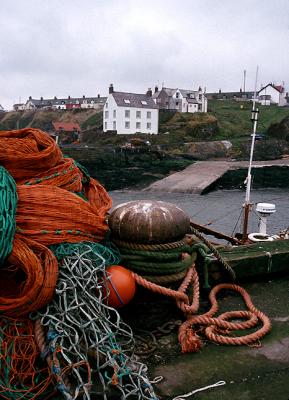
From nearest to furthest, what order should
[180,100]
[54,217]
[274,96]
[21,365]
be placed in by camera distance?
[21,365]
[54,217]
[180,100]
[274,96]

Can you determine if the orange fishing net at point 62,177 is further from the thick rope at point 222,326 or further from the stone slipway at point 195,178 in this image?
the stone slipway at point 195,178

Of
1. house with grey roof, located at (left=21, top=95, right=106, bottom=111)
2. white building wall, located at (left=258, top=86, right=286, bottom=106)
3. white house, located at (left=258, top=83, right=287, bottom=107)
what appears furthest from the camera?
house with grey roof, located at (left=21, top=95, right=106, bottom=111)

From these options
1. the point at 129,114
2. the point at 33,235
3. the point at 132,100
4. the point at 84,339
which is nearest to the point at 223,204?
the point at 33,235

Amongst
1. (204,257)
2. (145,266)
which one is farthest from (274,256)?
(145,266)

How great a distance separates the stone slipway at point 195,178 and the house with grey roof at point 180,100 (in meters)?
35.0

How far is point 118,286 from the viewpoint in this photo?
11.7 feet

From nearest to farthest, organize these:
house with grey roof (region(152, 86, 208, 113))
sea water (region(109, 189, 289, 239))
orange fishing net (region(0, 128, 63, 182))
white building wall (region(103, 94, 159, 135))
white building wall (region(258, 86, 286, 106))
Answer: orange fishing net (region(0, 128, 63, 182)) → sea water (region(109, 189, 289, 239)) → white building wall (region(103, 94, 159, 135)) → house with grey roof (region(152, 86, 208, 113)) → white building wall (region(258, 86, 286, 106))

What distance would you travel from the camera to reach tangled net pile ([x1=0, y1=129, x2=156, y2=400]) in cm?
Result: 281

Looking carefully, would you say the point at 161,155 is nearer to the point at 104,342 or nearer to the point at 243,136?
the point at 243,136

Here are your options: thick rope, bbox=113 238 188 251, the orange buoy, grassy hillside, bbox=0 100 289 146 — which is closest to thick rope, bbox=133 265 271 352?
the orange buoy

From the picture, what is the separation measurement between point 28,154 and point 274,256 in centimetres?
320

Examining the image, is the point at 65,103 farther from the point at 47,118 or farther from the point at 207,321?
the point at 207,321

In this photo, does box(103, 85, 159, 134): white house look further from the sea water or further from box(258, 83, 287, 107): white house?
box(258, 83, 287, 107): white house

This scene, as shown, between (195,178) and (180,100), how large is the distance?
1825 inches
